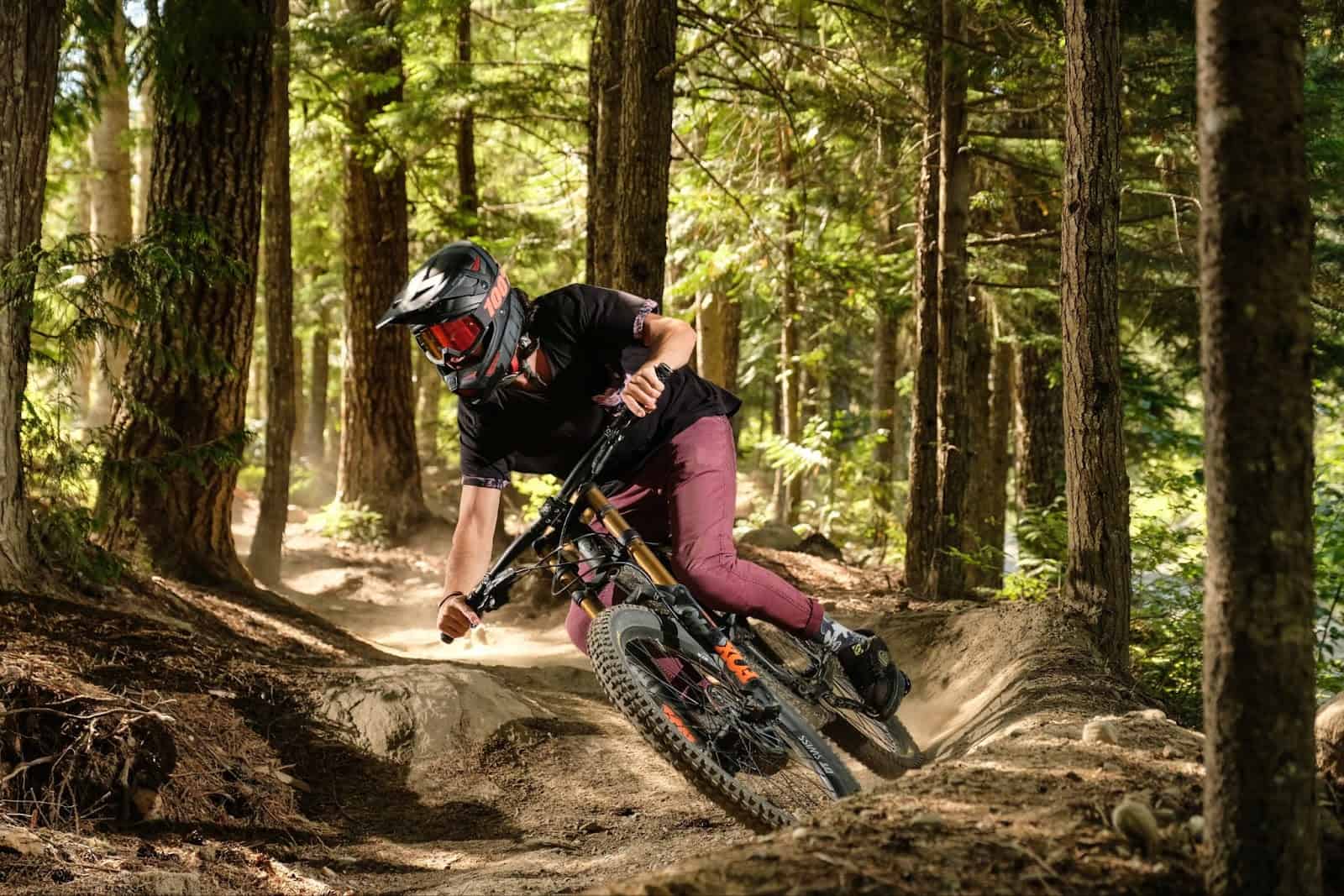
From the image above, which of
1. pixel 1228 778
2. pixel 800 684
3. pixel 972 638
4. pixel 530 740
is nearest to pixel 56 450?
pixel 530 740

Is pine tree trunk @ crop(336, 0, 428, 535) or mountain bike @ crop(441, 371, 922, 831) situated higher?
pine tree trunk @ crop(336, 0, 428, 535)

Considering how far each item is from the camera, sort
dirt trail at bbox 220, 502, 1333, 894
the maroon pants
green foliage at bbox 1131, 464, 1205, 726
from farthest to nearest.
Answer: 1. green foliage at bbox 1131, 464, 1205, 726
2. the maroon pants
3. dirt trail at bbox 220, 502, 1333, 894

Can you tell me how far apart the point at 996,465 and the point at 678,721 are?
45.8 feet

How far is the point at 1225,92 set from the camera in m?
2.35

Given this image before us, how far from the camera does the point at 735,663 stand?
13.9 feet

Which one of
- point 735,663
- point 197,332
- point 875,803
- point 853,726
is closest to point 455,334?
point 735,663

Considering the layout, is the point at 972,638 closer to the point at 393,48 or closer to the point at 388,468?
the point at 388,468

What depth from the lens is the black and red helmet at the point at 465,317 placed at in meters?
4.04

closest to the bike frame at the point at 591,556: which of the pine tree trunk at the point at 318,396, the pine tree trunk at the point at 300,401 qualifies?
the pine tree trunk at the point at 300,401

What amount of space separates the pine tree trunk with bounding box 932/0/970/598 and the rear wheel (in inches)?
226

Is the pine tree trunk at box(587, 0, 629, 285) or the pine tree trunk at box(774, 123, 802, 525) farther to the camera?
the pine tree trunk at box(774, 123, 802, 525)

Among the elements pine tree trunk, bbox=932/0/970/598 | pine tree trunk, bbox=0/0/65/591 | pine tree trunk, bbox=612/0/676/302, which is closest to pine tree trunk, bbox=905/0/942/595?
pine tree trunk, bbox=932/0/970/598

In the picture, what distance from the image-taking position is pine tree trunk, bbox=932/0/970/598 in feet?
36.1

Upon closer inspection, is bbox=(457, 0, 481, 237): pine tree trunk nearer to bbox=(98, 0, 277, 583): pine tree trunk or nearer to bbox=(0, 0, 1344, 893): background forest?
bbox=(0, 0, 1344, 893): background forest
